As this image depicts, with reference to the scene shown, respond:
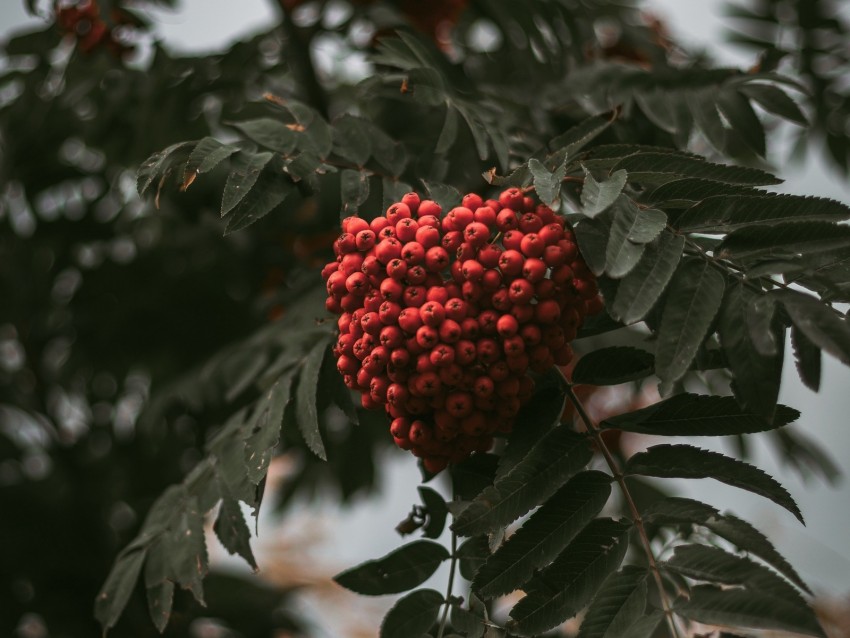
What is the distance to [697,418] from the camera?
3.46 feet

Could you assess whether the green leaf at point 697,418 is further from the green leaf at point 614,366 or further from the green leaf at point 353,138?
the green leaf at point 353,138

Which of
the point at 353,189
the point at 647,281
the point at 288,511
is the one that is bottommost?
the point at 288,511

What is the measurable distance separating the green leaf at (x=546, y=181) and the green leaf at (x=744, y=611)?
1.50ft

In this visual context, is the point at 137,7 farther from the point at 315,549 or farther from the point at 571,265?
the point at 315,549

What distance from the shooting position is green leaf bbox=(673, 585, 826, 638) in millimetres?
837

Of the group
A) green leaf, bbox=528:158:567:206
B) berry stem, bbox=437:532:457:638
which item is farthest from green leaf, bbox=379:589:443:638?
green leaf, bbox=528:158:567:206

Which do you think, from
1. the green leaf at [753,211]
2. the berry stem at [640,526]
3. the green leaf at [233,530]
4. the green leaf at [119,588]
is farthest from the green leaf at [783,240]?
the green leaf at [119,588]

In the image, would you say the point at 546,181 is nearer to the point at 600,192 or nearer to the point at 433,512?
the point at 600,192

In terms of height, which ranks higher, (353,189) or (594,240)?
(594,240)

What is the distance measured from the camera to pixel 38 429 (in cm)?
245

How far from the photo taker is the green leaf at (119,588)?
1.34m

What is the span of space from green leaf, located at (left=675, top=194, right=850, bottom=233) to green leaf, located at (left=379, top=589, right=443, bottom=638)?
1.90 ft

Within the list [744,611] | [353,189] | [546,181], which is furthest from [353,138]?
[744,611]

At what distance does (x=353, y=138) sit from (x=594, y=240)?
460 millimetres
